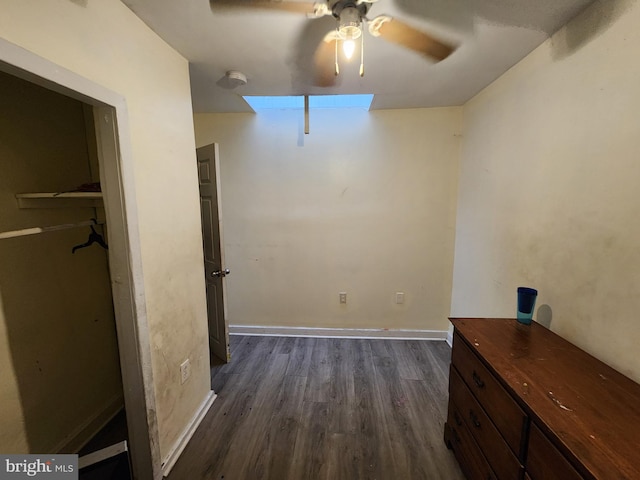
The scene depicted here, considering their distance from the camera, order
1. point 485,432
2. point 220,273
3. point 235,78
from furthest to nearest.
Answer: point 220,273, point 235,78, point 485,432

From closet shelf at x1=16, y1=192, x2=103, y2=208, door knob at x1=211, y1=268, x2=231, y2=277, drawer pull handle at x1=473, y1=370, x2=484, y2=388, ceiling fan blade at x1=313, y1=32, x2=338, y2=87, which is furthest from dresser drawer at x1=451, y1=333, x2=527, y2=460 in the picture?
closet shelf at x1=16, y1=192, x2=103, y2=208

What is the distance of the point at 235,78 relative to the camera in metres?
1.86

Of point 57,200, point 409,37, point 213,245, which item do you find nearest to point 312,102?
point 409,37

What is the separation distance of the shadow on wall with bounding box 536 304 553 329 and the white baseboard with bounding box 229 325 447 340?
4.98 feet

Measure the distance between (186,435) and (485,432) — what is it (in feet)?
5.59

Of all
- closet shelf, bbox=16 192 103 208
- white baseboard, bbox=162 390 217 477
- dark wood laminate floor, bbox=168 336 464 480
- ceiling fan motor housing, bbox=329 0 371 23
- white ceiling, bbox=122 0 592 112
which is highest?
white ceiling, bbox=122 0 592 112

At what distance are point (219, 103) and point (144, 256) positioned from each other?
1717mm

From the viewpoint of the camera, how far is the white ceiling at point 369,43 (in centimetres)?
122

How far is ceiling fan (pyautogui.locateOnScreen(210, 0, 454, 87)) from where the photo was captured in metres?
1.09

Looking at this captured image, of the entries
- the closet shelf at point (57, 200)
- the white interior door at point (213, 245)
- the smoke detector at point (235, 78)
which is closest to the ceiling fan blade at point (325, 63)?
the smoke detector at point (235, 78)

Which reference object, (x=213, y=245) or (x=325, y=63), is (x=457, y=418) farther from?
(x=325, y=63)

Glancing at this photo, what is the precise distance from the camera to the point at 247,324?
3.05 metres

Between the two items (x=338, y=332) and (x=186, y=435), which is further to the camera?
(x=338, y=332)
